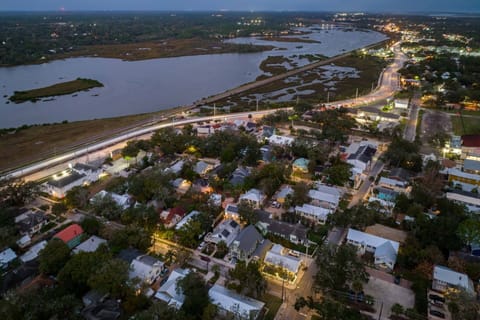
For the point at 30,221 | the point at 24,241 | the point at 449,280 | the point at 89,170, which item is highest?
the point at 89,170

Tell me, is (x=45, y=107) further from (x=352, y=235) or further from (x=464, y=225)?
(x=464, y=225)

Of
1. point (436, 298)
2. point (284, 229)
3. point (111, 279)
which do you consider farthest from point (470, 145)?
point (111, 279)

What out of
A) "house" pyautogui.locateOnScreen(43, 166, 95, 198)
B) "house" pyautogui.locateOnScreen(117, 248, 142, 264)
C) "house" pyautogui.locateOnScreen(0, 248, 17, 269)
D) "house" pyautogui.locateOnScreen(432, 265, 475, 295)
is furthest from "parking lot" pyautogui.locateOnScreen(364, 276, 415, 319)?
"house" pyautogui.locateOnScreen(43, 166, 95, 198)

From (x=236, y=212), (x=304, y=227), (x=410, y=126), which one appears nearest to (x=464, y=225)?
(x=304, y=227)

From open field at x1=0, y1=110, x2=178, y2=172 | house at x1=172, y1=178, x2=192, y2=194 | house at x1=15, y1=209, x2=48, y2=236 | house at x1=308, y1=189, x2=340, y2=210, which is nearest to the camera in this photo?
house at x1=15, y1=209, x2=48, y2=236

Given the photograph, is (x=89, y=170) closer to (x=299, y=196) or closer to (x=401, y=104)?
(x=299, y=196)

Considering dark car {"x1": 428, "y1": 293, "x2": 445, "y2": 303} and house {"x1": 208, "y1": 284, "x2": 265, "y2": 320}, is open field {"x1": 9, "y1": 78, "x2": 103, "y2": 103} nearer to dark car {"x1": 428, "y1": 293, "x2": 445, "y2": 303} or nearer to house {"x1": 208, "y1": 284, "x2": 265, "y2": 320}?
house {"x1": 208, "y1": 284, "x2": 265, "y2": 320}

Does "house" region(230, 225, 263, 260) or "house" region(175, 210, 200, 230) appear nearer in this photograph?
"house" region(230, 225, 263, 260)
